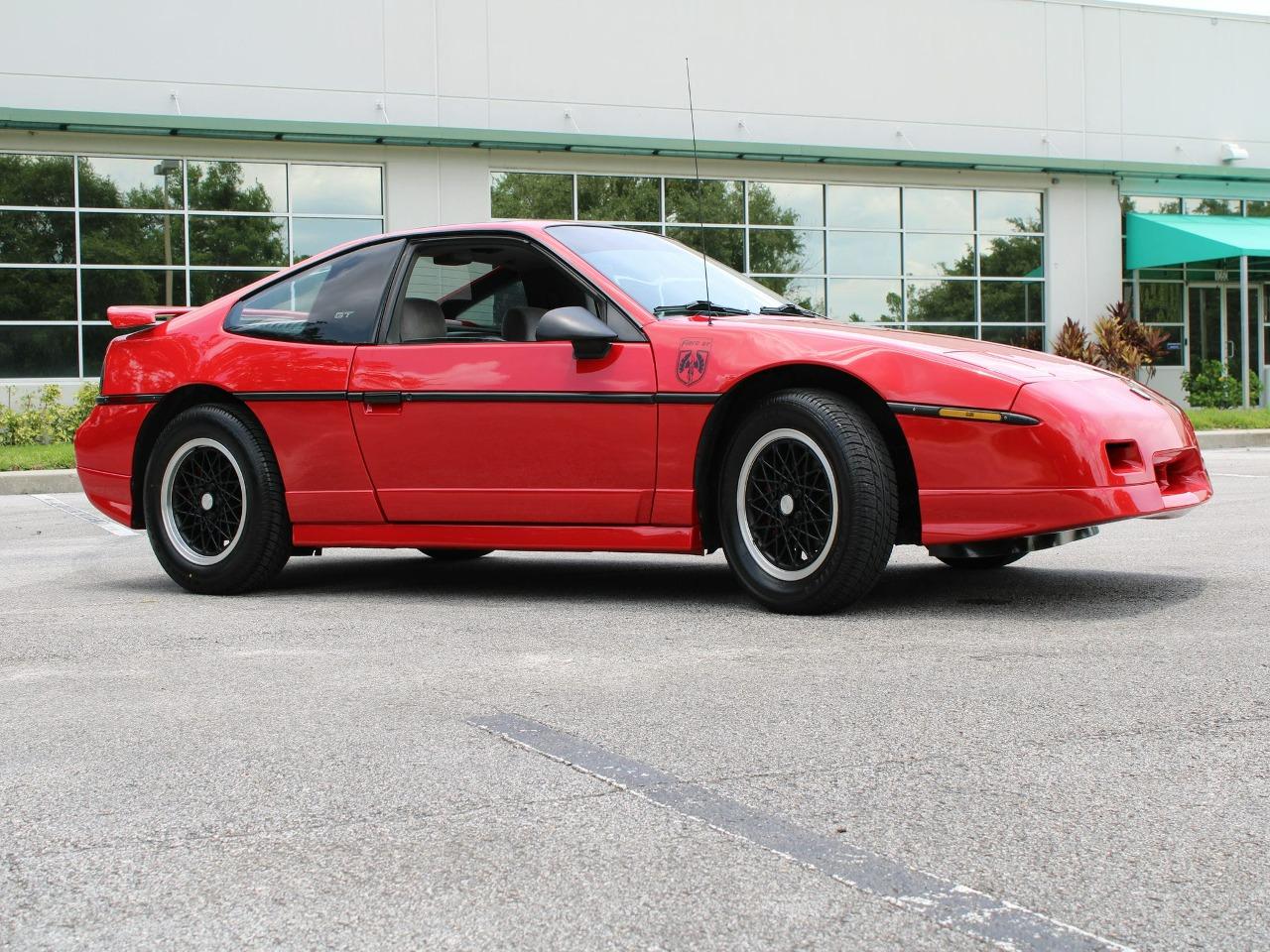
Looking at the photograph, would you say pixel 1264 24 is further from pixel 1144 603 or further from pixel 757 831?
pixel 757 831

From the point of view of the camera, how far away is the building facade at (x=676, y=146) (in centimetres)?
2180

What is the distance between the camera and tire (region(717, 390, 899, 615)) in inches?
203

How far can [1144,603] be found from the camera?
5.46 m

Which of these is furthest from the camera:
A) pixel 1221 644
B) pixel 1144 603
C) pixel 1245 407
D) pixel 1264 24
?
pixel 1264 24

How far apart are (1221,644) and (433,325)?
3.34 metres

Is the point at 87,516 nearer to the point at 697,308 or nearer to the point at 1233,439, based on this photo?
the point at 697,308

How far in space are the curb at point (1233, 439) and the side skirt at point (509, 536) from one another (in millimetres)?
14315

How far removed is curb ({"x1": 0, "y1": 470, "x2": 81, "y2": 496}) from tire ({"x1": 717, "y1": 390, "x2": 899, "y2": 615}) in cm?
993

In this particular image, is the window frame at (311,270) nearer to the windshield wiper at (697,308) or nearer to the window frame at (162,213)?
the windshield wiper at (697,308)

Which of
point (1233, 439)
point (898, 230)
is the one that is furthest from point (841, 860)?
point (898, 230)

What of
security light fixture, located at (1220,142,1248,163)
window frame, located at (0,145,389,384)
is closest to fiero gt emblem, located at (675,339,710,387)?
window frame, located at (0,145,389,384)

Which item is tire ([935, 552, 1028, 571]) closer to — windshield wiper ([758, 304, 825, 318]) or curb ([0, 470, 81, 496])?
windshield wiper ([758, 304, 825, 318])

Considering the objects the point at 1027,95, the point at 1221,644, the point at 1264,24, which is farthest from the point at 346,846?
the point at 1264,24

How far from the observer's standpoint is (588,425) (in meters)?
5.68
